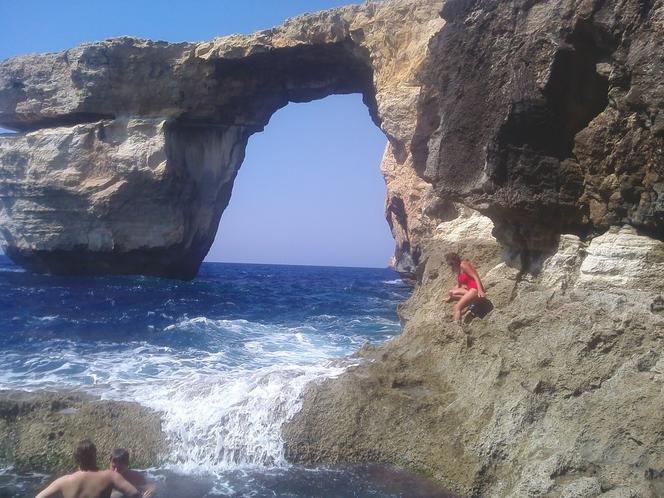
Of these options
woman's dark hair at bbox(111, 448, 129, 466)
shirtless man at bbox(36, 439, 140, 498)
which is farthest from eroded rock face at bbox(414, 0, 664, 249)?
shirtless man at bbox(36, 439, 140, 498)

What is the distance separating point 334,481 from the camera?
4984mm

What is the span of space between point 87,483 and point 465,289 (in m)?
4.42

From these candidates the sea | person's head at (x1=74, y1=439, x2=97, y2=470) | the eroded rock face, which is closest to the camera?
person's head at (x1=74, y1=439, x2=97, y2=470)

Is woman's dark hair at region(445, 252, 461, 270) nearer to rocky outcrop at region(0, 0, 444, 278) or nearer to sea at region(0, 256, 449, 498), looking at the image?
sea at region(0, 256, 449, 498)

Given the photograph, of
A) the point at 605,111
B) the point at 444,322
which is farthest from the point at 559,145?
the point at 444,322

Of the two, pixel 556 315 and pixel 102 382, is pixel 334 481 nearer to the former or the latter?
pixel 556 315

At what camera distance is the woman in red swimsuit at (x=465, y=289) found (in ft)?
21.3

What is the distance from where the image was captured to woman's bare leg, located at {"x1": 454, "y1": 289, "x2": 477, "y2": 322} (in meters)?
6.47

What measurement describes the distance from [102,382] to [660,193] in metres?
6.72

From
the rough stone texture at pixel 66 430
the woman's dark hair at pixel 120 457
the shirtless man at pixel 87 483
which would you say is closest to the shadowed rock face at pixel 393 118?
the rough stone texture at pixel 66 430

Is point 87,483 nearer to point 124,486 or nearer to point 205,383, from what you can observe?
point 124,486

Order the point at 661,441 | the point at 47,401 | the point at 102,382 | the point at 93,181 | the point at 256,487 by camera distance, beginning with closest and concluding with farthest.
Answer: the point at 661,441, the point at 256,487, the point at 47,401, the point at 102,382, the point at 93,181

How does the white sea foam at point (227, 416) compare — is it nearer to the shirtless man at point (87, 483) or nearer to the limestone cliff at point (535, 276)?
the limestone cliff at point (535, 276)

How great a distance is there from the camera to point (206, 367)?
8.58 metres
